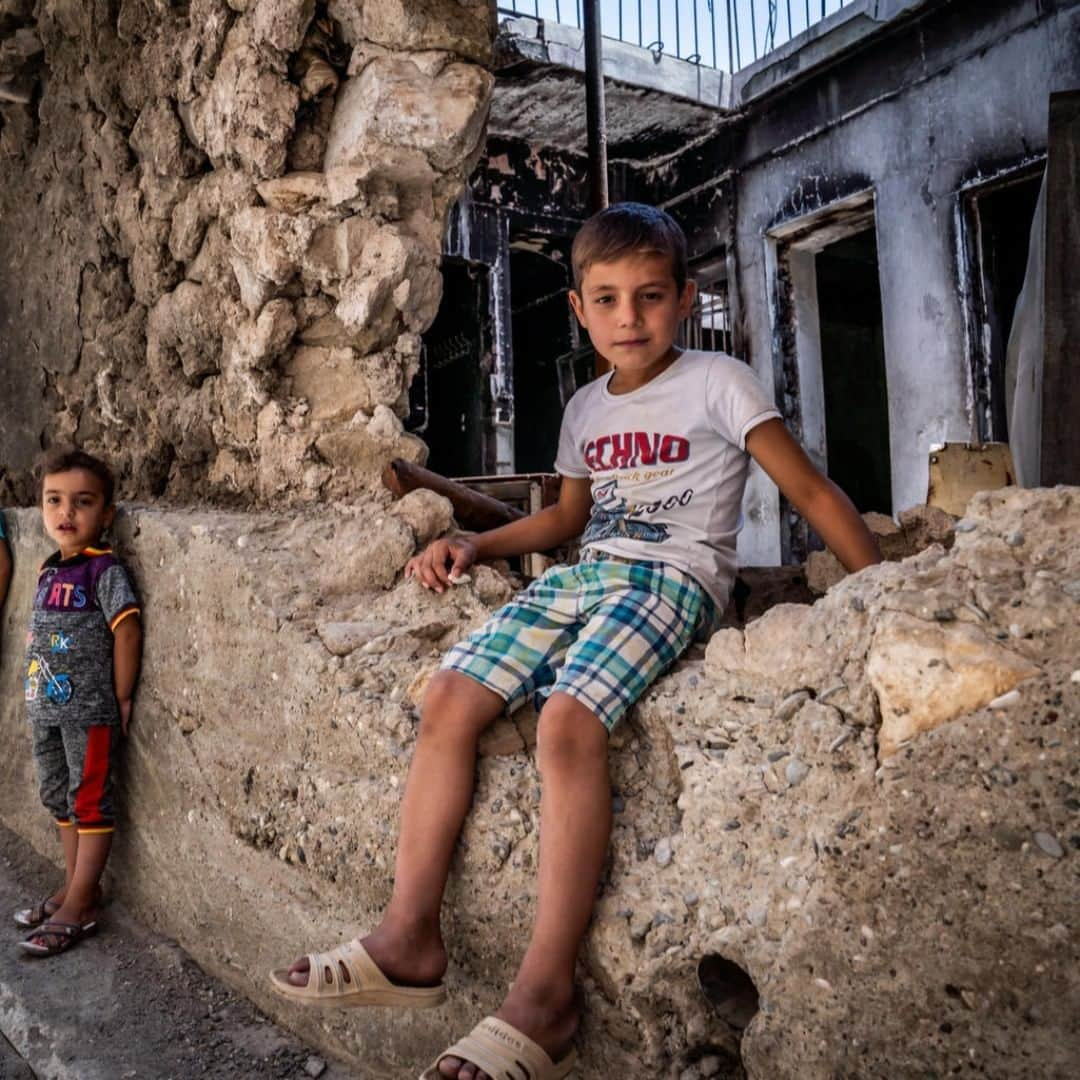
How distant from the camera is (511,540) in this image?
6.66 ft

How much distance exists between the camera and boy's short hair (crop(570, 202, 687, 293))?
65.4 inches

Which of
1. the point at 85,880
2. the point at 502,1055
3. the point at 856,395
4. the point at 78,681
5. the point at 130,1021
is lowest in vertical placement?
the point at 130,1021

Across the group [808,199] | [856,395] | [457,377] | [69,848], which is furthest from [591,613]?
[856,395]

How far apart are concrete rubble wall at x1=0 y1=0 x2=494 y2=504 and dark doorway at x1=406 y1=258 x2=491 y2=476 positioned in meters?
3.72

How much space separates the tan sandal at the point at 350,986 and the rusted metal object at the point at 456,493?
1.05 meters

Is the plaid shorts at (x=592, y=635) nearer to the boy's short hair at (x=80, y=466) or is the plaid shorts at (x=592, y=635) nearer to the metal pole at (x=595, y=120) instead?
the boy's short hair at (x=80, y=466)

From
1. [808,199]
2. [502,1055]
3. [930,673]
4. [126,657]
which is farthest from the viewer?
[808,199]

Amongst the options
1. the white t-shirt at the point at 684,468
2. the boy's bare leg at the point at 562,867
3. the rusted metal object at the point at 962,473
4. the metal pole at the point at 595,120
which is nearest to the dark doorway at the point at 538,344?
the metal pole at the point at 595,120

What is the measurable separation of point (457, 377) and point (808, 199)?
106 inches

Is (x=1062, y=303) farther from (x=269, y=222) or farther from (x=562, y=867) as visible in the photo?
(x=269, y=222)

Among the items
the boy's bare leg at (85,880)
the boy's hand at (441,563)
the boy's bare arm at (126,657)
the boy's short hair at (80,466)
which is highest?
the boy's short hair at (80,466)

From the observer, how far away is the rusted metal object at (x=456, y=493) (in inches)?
85.9

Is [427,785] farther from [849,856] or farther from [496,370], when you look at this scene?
[496,370]

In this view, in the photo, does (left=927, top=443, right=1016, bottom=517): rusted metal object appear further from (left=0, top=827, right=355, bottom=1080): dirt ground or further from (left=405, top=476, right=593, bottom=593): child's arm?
(left=0, top=827, right=355, bottom=1080): dirt ground
